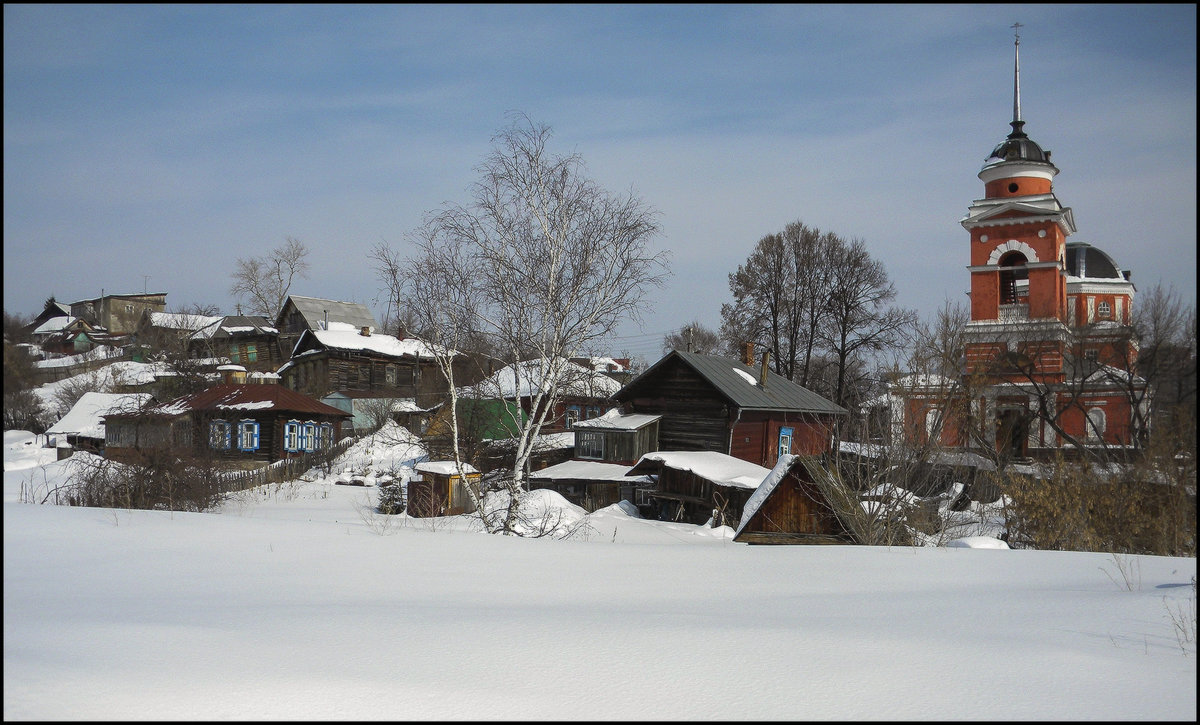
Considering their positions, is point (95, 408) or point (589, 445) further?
point (589, 445)

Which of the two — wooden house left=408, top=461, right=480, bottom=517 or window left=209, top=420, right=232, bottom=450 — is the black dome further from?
window left=209, top=420, right=232, bottom=450

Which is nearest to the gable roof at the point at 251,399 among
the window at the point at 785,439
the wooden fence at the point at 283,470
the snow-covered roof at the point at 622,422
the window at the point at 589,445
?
the wooden fence at the point at 283,470

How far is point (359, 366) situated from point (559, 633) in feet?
150

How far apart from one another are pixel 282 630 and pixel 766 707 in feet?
10.3

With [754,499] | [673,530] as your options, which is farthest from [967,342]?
[754,499]

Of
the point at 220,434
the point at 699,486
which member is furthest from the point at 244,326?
the point at 699,486

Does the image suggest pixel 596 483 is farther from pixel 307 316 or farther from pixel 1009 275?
pixel 307 316

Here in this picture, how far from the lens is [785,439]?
106 feet

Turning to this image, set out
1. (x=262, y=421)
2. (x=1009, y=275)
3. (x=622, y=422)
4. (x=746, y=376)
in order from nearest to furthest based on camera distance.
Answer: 1. (x=622, y=422)
2. (x=746, y=376)
3. (x=1009, y=275)
4. (x=262, y=421)

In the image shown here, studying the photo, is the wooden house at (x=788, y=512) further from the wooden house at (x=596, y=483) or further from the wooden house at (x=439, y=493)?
the wooden house at (x=596, y=483)

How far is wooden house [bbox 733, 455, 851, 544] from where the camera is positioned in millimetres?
15281

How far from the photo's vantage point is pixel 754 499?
51.5ft

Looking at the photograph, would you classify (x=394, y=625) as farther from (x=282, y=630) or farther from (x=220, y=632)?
(x=220, y=632)

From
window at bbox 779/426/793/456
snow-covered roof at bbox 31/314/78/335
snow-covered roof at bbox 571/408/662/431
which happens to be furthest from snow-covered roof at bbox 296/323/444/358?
snow-covered roof at bbox 31/314/78/335
